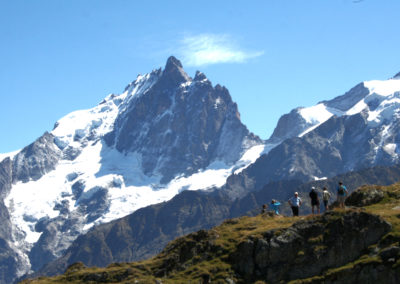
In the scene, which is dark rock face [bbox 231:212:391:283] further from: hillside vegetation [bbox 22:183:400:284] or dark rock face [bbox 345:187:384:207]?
dark rock face [bbox 345:187:384:207]

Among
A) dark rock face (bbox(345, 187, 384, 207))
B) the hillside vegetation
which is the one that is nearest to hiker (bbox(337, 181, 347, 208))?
the hillside vegetation

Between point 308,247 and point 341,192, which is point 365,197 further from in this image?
point 308,247

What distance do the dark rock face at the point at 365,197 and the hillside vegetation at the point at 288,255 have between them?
1.29 metres

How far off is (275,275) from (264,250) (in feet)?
8.71

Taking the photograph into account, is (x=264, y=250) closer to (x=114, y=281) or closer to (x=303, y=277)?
(x=303, y=277)

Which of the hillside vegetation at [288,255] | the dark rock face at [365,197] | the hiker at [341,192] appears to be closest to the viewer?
the hillside vegetation at [288,255]

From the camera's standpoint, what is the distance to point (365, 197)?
81750 millimetres

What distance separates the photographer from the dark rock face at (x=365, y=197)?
8119 cm

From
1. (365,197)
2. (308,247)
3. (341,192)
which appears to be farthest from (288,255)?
(365,197)

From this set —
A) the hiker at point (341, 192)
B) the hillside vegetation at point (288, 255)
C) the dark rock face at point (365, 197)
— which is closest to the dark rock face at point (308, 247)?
the hillside vegetation at point (288, 255)

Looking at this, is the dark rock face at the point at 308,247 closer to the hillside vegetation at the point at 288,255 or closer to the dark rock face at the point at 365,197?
the hillside vegetation at the point at 288,255

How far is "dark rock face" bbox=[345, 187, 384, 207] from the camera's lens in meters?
81.2

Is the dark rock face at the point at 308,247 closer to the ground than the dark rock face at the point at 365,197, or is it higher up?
closer to the ground

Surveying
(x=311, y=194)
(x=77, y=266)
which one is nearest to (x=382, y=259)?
(x=311, y=194)
